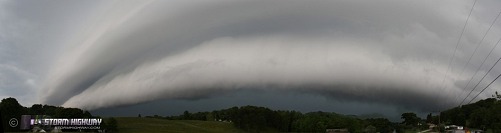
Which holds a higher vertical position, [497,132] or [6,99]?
[6,99]

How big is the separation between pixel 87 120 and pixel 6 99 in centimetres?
4773

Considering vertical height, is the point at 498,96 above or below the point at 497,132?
above

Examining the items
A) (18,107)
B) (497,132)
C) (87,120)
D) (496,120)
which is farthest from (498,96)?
(18,107)

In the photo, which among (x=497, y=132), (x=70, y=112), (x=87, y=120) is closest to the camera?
(x=497, y=132)

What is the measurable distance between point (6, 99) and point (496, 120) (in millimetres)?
176384

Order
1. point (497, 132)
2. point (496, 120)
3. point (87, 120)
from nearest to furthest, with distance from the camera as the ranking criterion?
point (497, 132) → point (496, 120) → point (87, 120)

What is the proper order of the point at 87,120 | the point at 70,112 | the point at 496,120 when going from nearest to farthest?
the point at 496,120 < the point at 87,120 < the point at 70,112

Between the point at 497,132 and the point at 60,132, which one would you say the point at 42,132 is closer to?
the point at 60,132

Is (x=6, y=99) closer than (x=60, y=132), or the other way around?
(x=60, y=132)

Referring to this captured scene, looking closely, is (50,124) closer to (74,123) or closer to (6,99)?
(74,123)

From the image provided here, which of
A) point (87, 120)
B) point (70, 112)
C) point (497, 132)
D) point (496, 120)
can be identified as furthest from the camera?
point (70, 112)

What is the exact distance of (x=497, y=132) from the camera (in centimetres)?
12862

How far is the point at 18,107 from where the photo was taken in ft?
625

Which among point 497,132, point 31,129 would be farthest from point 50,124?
point 497,132
